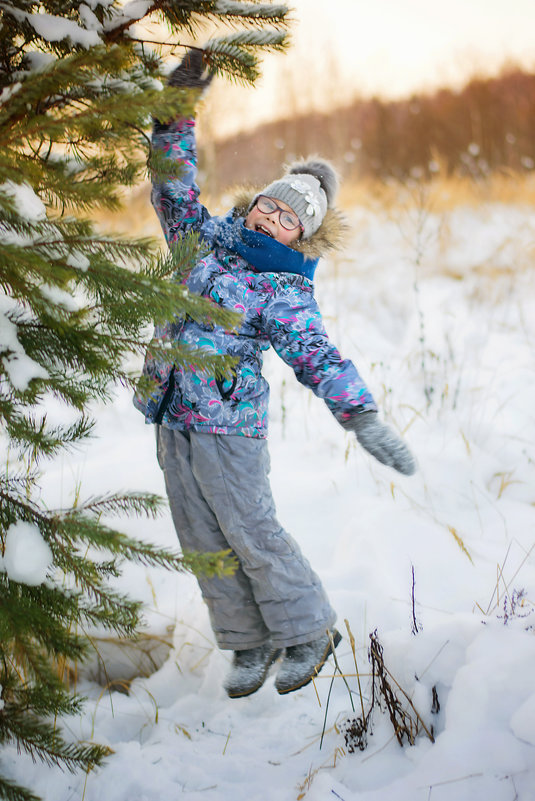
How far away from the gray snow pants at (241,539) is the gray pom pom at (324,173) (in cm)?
96

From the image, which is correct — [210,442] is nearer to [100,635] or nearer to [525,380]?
[100,635]

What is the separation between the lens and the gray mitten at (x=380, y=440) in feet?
5.00

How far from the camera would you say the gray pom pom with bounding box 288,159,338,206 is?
2.02 meters

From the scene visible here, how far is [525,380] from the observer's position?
367 cm

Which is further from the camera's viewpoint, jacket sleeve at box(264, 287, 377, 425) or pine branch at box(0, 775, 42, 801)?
jacket sleeve at box(264, 287, 377, 425)

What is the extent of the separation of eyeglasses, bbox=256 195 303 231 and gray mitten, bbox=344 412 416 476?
679 millimetres

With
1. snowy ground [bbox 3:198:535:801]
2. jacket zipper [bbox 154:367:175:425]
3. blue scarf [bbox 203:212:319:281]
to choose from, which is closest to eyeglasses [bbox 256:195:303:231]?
blue scarf [bbox 203:212:319:281]

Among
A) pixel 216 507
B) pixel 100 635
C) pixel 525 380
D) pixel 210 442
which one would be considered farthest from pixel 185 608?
pixel 525 380

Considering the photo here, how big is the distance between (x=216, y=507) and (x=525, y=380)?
8.91 feet

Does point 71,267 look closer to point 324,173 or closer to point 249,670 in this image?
point 324,173

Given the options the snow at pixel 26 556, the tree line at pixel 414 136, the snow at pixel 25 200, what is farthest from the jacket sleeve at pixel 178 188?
the tree line at pixel 414 136

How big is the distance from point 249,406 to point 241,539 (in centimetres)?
40

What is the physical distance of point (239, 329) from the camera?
5.39 feet

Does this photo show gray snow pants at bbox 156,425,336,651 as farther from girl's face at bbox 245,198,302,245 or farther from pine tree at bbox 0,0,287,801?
girl's face at bbox 245,198,302,245
